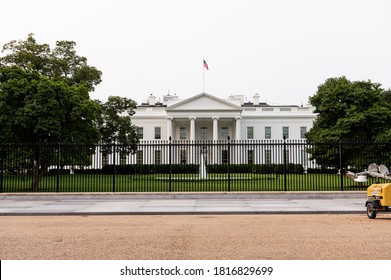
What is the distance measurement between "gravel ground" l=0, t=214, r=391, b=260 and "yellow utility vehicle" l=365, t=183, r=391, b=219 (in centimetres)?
32

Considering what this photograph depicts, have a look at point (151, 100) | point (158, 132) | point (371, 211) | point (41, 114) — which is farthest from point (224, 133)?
point (371, 211)

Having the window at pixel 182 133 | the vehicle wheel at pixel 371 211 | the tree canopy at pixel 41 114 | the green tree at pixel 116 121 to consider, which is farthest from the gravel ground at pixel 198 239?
the window at pixel 182 133

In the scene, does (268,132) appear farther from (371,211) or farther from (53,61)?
(371,211)

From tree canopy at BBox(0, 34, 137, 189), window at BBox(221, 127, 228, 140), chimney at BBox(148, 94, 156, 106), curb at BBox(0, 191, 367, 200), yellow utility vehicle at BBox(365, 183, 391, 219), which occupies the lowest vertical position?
curb at BBox(0, 191, 367, 200)

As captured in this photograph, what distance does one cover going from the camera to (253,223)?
1027 centimetres

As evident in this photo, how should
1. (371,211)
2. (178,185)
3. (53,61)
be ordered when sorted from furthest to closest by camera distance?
(53,61) → (178,185) → (371,211)

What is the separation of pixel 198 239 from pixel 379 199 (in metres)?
5.49

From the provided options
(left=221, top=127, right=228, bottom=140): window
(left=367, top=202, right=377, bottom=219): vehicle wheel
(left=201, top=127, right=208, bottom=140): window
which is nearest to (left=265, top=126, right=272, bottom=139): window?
(left=221, top=127, right=228, bottom=140): window

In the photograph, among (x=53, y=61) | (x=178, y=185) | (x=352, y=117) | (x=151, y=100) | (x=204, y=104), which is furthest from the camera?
(x=151, y=100)

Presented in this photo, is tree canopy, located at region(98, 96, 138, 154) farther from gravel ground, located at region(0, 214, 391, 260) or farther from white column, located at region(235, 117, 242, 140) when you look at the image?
gravel ground, located at region(0, 214, 391, 260)

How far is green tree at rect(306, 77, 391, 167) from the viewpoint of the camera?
86.3 ft

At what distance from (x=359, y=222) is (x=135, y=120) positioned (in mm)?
66151

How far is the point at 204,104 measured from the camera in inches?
2714
